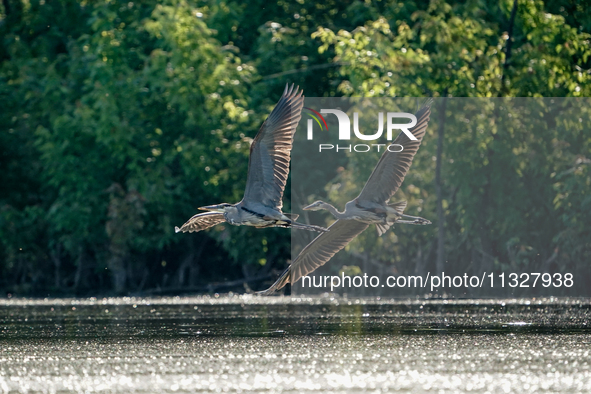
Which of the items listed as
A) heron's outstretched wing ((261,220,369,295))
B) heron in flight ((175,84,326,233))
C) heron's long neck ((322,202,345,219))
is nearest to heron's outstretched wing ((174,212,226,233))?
heron in flight ((175,84,326,233))

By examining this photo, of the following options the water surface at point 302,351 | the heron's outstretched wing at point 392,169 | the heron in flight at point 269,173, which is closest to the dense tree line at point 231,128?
the water surface at point 302,351

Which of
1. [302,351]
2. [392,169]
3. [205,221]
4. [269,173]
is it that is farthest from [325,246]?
[302,351]

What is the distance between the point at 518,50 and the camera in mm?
28406

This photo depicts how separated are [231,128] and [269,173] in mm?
14316

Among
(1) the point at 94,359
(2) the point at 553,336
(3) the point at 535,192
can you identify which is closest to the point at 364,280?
(3) the point at 535,192

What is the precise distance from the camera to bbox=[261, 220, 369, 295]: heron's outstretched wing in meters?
15.7

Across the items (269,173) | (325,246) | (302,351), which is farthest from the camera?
(325,246)

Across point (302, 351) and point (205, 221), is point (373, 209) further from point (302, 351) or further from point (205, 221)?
point (302, 351)

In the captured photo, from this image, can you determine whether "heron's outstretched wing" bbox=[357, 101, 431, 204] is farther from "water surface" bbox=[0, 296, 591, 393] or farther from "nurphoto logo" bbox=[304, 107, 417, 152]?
"nurphoto logo" bbox=[304, 107, 417, 152]

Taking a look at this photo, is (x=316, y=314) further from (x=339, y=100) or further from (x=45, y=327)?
(x=339, y=100)

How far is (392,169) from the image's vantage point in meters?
16.3

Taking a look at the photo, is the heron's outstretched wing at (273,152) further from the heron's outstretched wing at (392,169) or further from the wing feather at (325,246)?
the heron's outstretched wing at (392,169)

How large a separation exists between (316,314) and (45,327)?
4282 millimetres

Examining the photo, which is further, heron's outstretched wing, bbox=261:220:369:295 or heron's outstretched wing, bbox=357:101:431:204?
heron's outstretched wing, bbox=357:101:431:204
